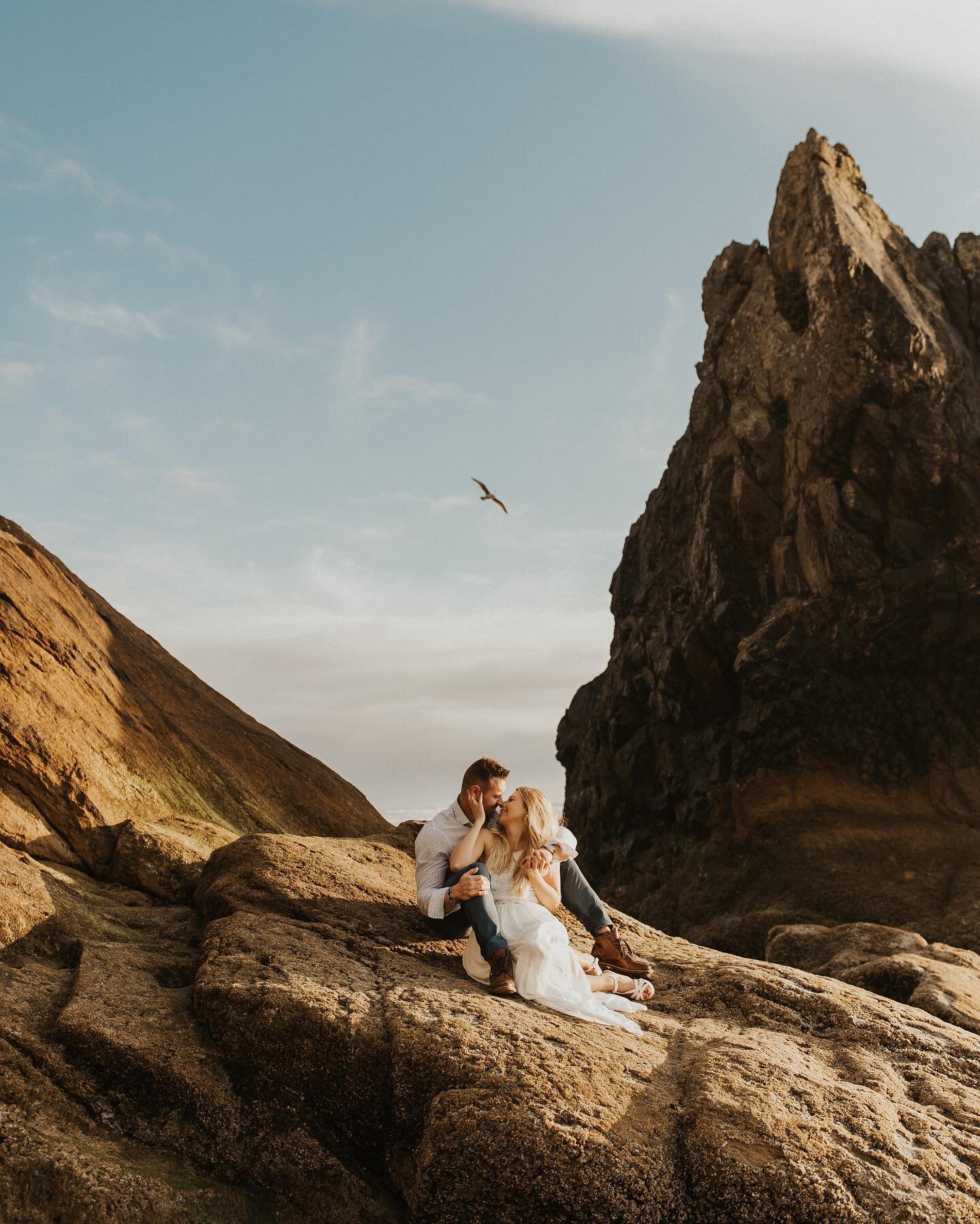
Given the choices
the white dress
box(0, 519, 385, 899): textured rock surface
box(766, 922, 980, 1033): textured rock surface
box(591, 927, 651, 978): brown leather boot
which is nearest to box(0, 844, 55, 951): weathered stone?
box(0, 519, 385, 899): textured rock surface

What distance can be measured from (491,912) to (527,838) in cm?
100

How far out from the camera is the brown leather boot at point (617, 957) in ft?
37.7

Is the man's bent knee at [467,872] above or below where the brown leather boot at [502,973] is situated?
above

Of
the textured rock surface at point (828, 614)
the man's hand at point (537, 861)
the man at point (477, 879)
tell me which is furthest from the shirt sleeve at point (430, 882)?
the textured rock surface at point (828, 614)

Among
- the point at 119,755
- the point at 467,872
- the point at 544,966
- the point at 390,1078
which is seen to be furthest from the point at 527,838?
the point at 119,755

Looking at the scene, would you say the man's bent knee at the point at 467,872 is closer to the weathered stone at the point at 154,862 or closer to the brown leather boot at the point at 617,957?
the brown leather boot at the point at 617,957

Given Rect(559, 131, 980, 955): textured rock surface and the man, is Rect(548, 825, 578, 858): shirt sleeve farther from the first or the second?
Rect(559, 131, 980, 955): textured rock surface

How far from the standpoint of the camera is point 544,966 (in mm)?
9898

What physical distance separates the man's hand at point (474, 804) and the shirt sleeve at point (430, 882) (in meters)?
0.58

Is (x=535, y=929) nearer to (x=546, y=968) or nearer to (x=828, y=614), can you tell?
(x=546, y=968)

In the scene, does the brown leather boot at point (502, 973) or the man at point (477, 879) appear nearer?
the brown leather boot at point (502, 973)

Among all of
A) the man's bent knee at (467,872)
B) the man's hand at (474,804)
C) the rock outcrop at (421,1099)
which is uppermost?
the man's hand at (474,804)

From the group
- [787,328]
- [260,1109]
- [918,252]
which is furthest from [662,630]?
[260,1109]

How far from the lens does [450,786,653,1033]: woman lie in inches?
387
